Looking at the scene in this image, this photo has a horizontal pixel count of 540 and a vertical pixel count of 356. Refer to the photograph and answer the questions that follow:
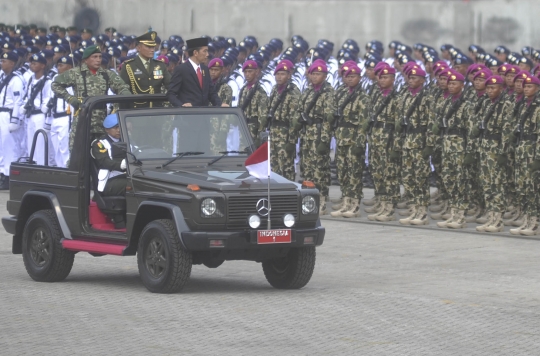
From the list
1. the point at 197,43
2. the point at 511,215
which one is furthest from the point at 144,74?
the point at 511,215

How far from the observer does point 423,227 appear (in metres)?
17.8

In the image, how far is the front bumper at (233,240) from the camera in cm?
1141

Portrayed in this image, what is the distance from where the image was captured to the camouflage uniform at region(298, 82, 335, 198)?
1928 centimetres

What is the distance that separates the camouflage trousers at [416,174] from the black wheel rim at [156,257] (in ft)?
22.4

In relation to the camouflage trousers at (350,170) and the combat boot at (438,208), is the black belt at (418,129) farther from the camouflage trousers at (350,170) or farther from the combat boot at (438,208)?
the combat boot at (438,208)

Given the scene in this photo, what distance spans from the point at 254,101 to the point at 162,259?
354 inches

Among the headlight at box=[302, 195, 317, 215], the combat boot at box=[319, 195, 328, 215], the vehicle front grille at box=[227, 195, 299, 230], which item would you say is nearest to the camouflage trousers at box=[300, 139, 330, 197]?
the combat boot at box=[319, 195, 328, 215]

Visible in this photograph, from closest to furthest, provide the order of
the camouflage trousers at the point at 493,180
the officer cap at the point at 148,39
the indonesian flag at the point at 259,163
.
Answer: the indonesian flag at the point at 259,163 → the officer cap at the point at 148,39 → the camouflage trousers at the point at 493,180

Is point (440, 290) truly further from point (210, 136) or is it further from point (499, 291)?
point (210, 136)

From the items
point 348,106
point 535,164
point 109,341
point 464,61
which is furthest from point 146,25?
point 109,341

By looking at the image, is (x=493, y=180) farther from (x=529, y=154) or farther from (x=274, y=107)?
(x=274, y=107)

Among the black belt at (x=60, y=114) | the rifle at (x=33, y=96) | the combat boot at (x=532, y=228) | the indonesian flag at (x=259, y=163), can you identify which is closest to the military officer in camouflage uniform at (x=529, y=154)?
the combat boot at (x=532, y=228)

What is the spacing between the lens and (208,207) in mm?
11500

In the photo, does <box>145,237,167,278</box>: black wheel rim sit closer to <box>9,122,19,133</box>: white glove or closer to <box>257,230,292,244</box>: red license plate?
<box>257,230,292,244</box>: red license plate
